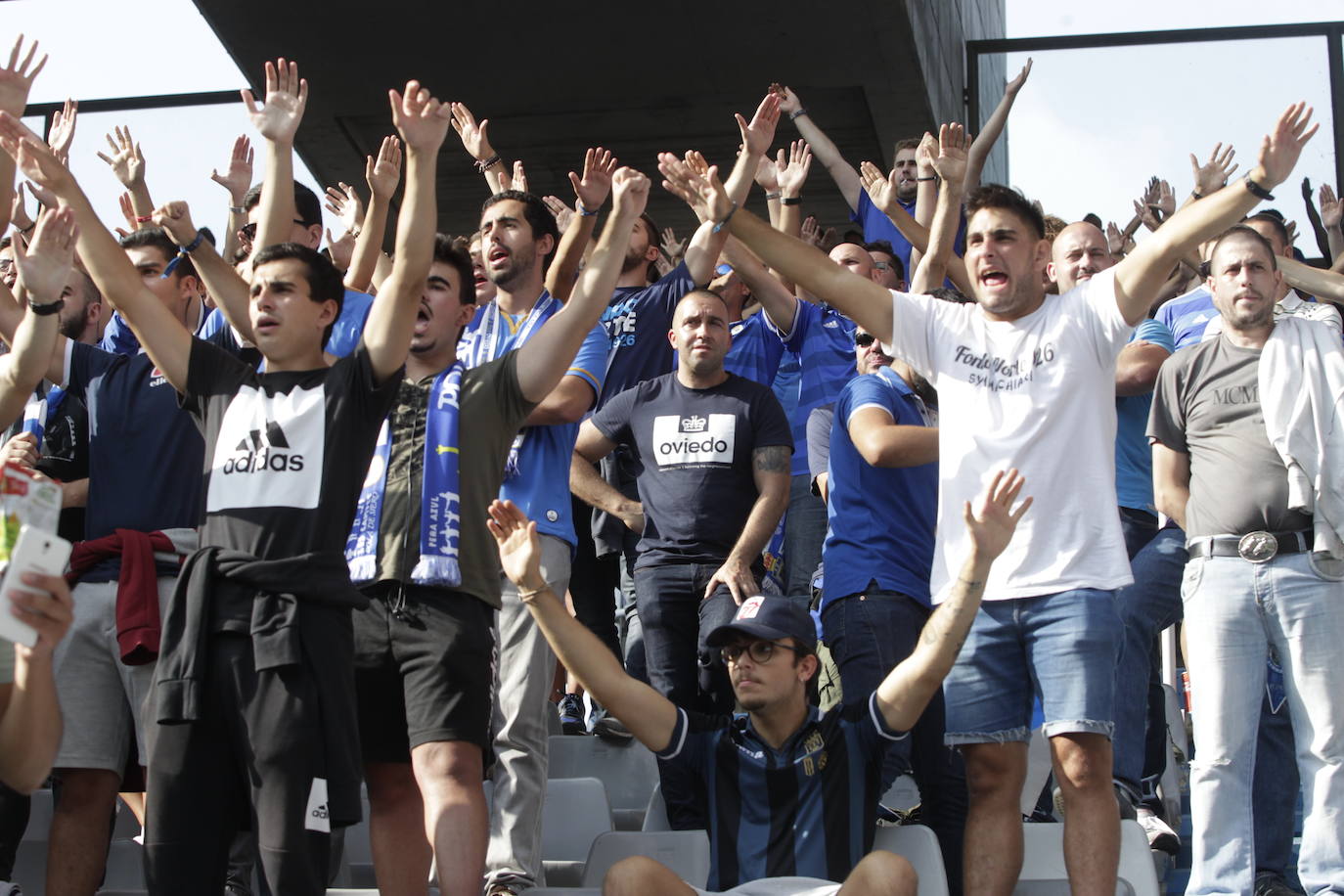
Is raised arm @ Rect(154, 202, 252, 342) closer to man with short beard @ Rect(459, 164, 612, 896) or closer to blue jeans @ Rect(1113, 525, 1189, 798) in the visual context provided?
man with short beard @ Rect(459, 164, 612, 896)

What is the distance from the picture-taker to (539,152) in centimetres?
1111

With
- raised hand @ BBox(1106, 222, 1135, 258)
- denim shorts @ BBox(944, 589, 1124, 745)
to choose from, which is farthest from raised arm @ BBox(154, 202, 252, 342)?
raised hand @ BBox(1106, 222, 1135, 258)

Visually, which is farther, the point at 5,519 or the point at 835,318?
the point at 835,318

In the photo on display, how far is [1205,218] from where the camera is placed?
3885 millimetres

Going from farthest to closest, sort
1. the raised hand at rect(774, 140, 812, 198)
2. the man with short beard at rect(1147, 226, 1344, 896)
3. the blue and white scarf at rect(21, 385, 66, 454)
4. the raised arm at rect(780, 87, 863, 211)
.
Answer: the raised arm at rect(780, 87, 863, 211)
the raised hand at rect(774, 140, 812, 198)
the blue and white scarf at rect(21, 385, 66, 454)
the man with short beard at rect(1147, 226, 1344, 896)

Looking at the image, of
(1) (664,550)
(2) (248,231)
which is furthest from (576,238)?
(2) (248,231)

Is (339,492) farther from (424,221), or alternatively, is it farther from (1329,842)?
(1329,842)

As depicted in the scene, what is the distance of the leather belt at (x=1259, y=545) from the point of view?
4.36 m

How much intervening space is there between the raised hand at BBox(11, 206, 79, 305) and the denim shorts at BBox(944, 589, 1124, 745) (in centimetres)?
239

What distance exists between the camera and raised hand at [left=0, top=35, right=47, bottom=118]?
15.4ft

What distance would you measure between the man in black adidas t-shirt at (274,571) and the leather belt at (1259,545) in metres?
2.33

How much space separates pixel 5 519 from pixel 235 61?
8369 mm

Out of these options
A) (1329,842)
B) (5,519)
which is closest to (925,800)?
(1329,842)

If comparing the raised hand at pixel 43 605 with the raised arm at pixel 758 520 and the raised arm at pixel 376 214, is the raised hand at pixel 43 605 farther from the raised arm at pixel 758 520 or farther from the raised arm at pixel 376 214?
the raised arm at pixel 376 214
